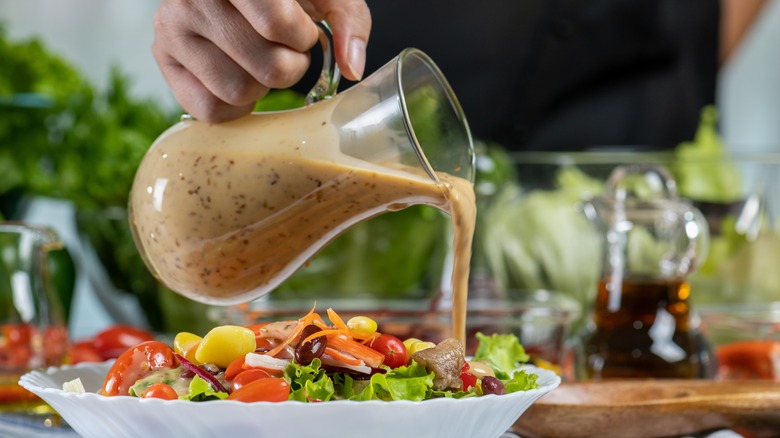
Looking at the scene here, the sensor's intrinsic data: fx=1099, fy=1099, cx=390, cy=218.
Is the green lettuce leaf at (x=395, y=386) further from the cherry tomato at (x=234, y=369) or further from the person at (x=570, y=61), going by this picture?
the person at (x=570, y=61)

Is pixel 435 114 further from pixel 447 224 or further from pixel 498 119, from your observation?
pixel 498 119

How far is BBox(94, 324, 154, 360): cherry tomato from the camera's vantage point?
192 cm

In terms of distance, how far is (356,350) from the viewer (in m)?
1.08

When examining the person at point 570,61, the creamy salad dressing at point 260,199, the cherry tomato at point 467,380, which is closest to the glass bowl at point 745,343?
the creamy salad dressing at point 260,199

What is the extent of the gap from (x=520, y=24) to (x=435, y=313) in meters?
1.86

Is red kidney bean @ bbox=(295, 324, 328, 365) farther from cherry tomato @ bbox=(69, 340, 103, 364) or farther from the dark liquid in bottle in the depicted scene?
cherry tomato @ bbox=(69, 340, 103, 364)

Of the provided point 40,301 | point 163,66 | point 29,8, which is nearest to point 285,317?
point 40,301

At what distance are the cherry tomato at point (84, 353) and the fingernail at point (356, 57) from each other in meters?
0.83

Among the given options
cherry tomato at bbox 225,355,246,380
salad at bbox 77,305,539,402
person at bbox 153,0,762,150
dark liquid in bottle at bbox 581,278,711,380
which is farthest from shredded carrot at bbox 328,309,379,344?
person at bbox 153,0,762,150

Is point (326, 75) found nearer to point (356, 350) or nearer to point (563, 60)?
point (356, 350)

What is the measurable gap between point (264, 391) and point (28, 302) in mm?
797

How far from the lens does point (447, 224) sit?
2453 millimetres

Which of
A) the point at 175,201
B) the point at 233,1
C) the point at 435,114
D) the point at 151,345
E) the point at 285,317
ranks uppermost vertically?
the point at 233,1

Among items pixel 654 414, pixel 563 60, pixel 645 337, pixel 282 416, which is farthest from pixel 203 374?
pixel 563 60
